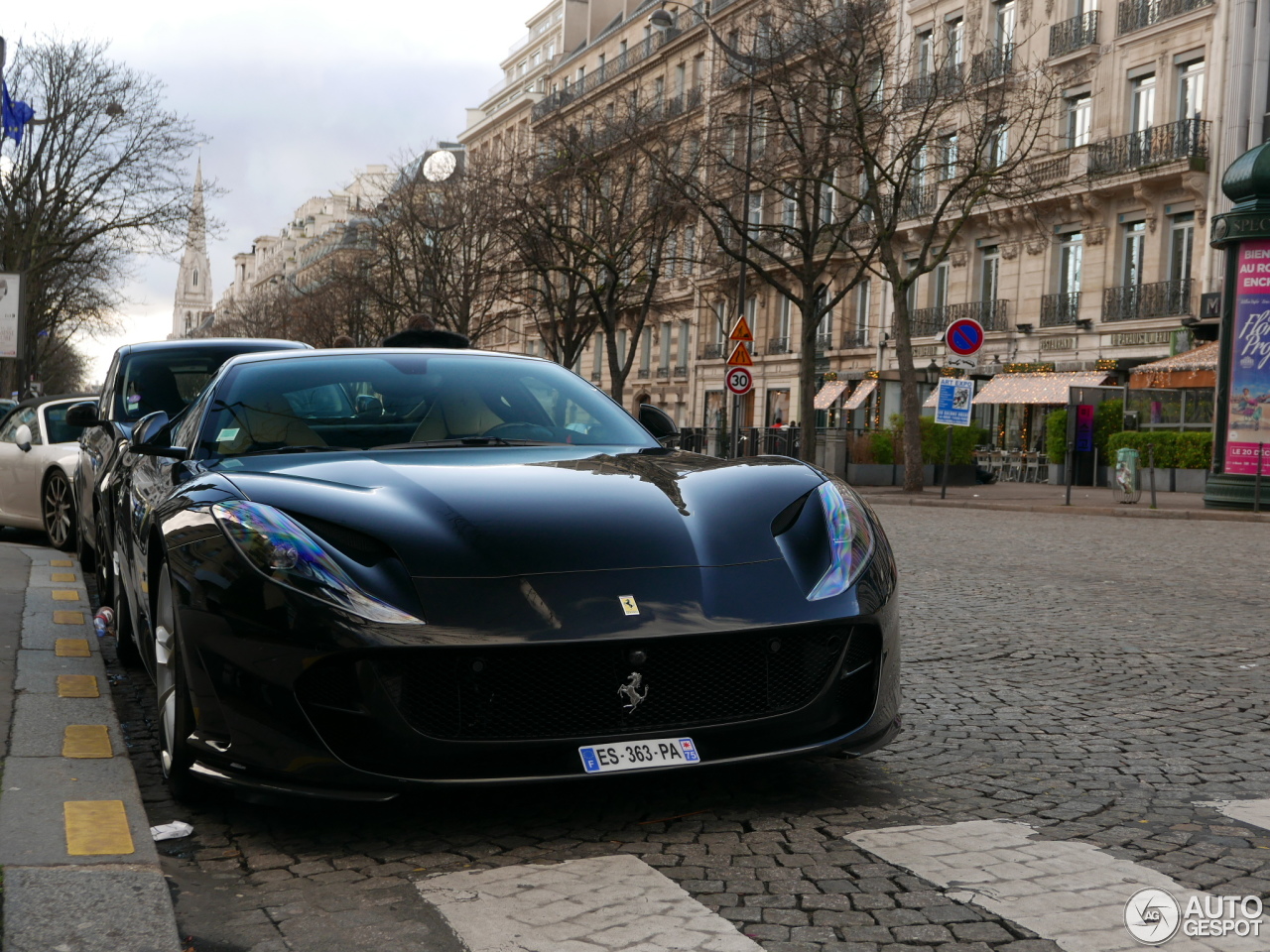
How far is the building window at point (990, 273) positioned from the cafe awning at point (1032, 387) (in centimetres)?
334

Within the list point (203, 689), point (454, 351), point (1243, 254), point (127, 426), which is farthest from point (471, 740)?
point (1243, 254)

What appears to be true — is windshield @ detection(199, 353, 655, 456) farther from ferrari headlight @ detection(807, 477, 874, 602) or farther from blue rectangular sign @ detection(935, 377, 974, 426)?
blue rectangular sign @ detection(935, 377, 974, 426)

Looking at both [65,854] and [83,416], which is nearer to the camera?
[65,854]

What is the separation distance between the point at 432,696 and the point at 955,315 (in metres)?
40.8

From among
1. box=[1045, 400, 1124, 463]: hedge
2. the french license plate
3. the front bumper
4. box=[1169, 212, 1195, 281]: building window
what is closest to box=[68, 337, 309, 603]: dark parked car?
the front bumper

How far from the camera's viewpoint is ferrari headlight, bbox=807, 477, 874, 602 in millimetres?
3738

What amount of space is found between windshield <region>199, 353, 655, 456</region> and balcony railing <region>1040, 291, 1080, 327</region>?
114 feet

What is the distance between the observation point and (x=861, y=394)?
4634 centimetres

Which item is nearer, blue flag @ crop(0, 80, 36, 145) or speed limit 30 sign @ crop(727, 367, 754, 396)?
blue flag @ crop(0, 80, 36, 145)

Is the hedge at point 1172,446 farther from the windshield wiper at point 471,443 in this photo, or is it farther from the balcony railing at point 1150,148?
the windshield wiper at point 471,443

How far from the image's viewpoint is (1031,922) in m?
2.91

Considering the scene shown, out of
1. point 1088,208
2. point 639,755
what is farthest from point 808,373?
point 639,755

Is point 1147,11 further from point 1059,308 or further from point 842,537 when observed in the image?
point 842,537

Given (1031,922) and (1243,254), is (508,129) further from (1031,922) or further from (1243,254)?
(1031,922)
